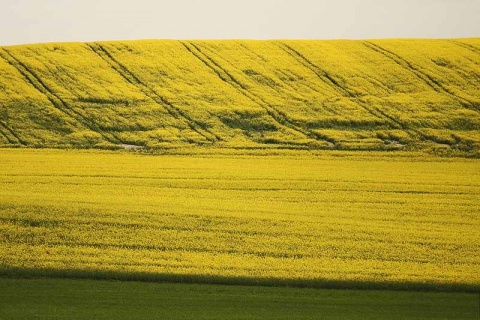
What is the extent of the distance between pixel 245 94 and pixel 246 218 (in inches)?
693

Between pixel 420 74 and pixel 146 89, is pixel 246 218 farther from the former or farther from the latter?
pixel 420 74

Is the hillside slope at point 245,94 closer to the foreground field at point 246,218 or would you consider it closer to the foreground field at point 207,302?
Answer: the foreground field at point 246,218

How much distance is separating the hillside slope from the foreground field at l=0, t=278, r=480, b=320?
657 inches

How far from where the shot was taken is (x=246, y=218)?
2219cm

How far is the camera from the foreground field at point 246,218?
17734 mm

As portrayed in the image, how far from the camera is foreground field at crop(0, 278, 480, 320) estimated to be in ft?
48.6

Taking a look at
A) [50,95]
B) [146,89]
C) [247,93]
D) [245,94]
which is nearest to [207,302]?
[245,94]

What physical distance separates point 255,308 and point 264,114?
72.1 feet

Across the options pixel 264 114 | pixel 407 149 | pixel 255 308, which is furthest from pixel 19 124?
pixel 255 308

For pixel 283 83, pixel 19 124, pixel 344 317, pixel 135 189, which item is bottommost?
pixel 344 317

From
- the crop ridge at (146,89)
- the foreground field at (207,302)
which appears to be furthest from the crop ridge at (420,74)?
the foreground field at (207,302)

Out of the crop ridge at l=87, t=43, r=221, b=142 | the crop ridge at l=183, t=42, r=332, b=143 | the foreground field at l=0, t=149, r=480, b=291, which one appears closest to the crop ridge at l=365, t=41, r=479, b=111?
the foreground field at l=0, t=149, r=480, b=291

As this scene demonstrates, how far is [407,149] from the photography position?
→ 32.9m

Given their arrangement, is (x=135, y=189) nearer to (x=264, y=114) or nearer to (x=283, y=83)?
(x=264, y=114)
